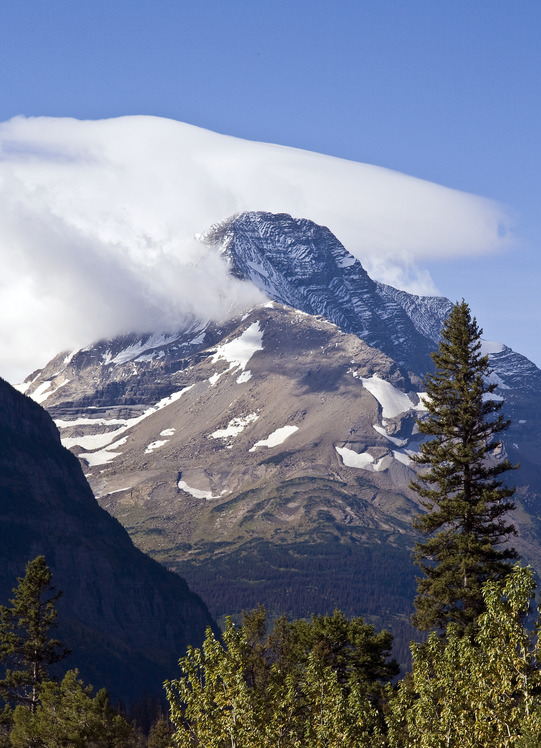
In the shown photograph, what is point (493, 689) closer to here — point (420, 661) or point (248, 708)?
point (420, 661)

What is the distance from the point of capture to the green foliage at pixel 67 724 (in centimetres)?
5956

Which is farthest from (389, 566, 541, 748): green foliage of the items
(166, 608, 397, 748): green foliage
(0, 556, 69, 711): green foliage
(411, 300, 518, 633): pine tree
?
(0, 556, 69, 711): green foliage

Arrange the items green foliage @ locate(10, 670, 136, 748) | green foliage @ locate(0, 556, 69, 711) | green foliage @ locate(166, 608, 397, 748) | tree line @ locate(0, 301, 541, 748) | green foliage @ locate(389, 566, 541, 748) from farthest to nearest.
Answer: green foliage @ locate(0, 556, 69, 711) → green foliage @ locate(10, 670, 136, 748) → green foliage @ locate(166, 608, 397, 748) → tree line @ locate(0, 301, 541, 748) → green foliage @ locate(389, 566, 541, 748)

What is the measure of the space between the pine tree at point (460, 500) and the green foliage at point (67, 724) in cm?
2026

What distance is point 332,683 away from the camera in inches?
1909

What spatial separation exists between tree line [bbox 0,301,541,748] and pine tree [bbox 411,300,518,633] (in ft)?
0.30

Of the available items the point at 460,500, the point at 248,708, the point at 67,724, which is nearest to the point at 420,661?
the point at 248,708

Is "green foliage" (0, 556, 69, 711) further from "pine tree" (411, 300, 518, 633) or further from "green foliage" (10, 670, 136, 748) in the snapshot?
"pine tree" (411, 300, 518, 633)

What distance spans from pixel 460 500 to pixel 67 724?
2720cm

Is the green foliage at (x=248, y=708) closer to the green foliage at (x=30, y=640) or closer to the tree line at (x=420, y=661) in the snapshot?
the tree line at (x=420, y=661)

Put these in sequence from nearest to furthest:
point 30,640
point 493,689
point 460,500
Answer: point 493,689
point 460,500
point 30,640

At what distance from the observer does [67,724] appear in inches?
2343

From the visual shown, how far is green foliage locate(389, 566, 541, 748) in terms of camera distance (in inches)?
1512

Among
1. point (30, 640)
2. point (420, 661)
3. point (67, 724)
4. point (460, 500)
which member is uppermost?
point (460, 500)
